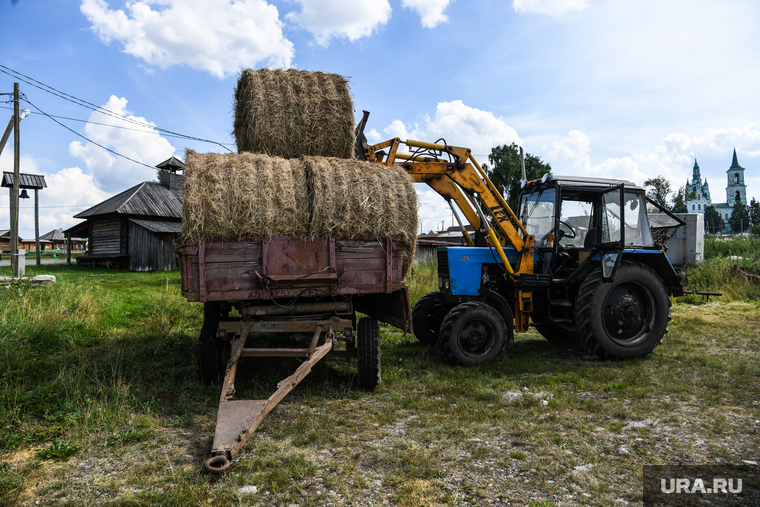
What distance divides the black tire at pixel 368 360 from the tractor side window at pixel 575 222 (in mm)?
3465

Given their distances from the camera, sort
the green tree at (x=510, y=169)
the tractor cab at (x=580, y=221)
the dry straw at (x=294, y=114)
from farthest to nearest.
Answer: the green tree at (x=510, y=169), the tractor cab at (x=580, y=221), the dry straw at (x=294, y=114)

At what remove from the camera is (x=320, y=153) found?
250 inches

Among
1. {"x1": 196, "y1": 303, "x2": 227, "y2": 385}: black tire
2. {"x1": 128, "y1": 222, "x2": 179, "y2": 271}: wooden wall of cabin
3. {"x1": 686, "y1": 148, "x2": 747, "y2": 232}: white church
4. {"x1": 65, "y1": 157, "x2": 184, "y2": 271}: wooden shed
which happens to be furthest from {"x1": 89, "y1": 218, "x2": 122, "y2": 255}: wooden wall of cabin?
{"x1": 686, "y1": 148, "x2": 747, "y2": 232}: white church

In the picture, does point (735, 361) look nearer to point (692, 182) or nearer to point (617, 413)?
point (617, 413)

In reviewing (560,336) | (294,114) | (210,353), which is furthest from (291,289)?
(560,336)

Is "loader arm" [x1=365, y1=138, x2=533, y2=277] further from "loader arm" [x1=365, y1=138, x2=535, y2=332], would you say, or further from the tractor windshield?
the tractor windshield

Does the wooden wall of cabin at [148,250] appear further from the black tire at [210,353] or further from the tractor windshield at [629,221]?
the tractor windshield at [629,221]

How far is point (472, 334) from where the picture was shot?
20.6ft

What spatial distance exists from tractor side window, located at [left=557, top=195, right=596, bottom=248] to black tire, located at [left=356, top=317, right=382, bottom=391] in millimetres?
3465

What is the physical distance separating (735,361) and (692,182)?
169835 mm

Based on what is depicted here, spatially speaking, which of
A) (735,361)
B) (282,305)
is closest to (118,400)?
(282,305)

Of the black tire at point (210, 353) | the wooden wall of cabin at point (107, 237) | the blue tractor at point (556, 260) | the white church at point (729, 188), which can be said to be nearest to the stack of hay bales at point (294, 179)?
the blue tractor at point (556, 260)

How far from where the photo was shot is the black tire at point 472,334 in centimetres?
614

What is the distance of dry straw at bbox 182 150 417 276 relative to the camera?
4785 mm
